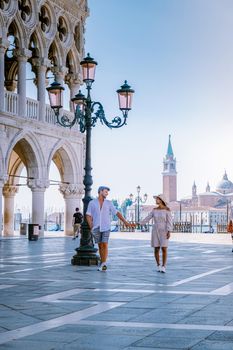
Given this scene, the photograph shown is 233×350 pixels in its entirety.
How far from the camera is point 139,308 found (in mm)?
7141

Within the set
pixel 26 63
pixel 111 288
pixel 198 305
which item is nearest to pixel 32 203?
pixel 26 63

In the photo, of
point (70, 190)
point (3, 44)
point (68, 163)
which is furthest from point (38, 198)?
point (3, 44)

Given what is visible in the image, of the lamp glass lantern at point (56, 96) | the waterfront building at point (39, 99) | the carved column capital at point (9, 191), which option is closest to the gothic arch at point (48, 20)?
the waterfront building at point (39, 99)

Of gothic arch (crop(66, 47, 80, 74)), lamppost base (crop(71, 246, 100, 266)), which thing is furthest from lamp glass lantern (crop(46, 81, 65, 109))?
gothic arch (crop(66, 47, 80, 74))

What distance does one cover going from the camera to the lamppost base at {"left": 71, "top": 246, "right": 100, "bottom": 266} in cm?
1358

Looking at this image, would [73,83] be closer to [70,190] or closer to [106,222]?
[70,190]

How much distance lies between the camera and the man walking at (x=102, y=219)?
1198cm

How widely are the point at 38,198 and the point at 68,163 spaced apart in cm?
336

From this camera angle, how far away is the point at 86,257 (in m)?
13.6

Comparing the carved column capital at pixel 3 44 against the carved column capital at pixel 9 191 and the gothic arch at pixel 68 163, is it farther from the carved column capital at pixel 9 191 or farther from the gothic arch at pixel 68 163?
the carved column capital at pixel 9 191

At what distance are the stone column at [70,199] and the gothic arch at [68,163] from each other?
1.15 feet

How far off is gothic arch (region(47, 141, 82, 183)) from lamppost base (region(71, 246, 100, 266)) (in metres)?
17.6

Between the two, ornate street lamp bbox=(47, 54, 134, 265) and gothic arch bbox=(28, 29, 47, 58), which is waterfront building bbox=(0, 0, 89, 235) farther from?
ornate street lamp bbox=(47, 54, 134, 265)

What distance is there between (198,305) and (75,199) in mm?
24939
